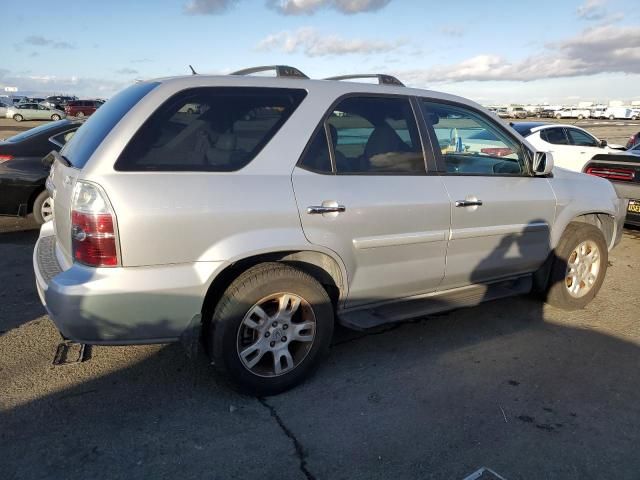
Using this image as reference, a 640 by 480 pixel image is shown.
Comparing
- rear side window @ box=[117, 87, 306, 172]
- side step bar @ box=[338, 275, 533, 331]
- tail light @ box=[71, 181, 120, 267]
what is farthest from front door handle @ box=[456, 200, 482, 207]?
tail light @ box=[71, 181, 120, 267]

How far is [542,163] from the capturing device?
162 inches

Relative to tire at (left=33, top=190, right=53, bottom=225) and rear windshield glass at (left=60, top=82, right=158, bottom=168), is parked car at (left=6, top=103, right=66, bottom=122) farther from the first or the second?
rear windshield glass at (left=60, top=82, right=158, bottom=168)

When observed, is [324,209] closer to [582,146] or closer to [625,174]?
[625,174]

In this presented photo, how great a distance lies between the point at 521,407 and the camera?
3166mm

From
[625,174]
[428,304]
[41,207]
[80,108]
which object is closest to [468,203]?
[428,304]

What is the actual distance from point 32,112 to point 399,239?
45.1 m

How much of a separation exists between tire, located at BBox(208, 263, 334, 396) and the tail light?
69 centimetres

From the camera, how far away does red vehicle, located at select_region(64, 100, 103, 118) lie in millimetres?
41625

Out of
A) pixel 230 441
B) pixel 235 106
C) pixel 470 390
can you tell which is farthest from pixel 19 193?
pixel 470 390

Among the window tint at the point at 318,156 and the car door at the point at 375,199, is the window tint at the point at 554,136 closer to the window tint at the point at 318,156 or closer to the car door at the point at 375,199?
the car door at the point at 375,199

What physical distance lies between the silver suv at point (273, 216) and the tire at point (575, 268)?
57 centimetres

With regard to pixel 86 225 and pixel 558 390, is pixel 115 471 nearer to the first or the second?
pixel 86 225

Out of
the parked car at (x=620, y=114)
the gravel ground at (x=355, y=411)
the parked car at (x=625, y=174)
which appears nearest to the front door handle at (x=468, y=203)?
the gravel ground at (x=355, y=411)

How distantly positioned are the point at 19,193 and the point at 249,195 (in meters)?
5.36
